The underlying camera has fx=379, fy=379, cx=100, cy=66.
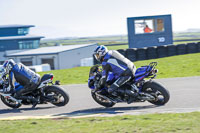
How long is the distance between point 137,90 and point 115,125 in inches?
88.0

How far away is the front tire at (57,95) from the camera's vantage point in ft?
31.3

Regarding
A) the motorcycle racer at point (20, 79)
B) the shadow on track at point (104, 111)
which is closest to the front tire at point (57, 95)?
the motorcycle racer at point (20, 79)

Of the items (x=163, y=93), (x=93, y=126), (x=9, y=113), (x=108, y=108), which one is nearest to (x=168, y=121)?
(x=93, y=126)

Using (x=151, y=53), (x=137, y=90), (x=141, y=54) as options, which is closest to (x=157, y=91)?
(x=137, y=90)

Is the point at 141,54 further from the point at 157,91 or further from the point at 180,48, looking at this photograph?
the point at 157,91

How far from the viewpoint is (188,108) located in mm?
8461

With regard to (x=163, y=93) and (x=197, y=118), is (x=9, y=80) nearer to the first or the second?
(x=163, y=93)

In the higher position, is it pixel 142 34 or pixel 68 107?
pixel 142 34

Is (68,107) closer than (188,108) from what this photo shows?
No

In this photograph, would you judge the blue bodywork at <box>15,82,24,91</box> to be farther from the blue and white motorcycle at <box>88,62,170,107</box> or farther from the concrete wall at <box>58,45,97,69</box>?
the concrete wall at <box>58,45,97,69</box>

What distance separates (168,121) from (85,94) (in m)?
5.37

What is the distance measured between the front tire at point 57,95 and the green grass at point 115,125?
1.73m

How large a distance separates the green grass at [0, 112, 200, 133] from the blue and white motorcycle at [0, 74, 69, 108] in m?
Result: 1.81

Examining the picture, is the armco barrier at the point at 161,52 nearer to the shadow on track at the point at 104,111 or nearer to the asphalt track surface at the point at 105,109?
the asphalt track surface at the point at 105,109
